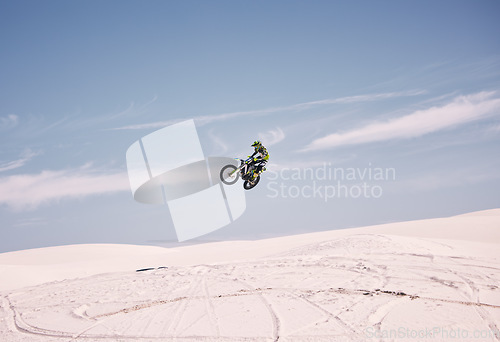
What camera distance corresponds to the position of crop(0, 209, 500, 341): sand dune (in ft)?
28.3

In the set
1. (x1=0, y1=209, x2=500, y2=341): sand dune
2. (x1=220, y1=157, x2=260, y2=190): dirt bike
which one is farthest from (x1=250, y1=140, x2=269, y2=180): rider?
(x1=0, y1=209, x2=500, y2=341): sand dune

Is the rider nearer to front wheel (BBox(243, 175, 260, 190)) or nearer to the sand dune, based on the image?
front wheel (BBox(243, 175, 260, 190))

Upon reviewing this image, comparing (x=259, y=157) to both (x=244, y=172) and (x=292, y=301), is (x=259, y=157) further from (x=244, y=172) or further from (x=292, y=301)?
(x=292, y=301)

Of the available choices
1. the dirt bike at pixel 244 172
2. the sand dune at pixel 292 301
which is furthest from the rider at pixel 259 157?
the sand dune at pixel 292 301

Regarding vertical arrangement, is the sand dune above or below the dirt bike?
below

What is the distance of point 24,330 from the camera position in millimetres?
10586

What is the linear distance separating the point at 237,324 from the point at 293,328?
5.01 feet

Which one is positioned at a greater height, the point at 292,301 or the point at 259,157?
the point at 259,157

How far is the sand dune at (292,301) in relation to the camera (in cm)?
864

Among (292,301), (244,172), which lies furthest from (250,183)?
(292,301)

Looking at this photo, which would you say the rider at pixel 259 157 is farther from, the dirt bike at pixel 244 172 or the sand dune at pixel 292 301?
the sand dune at pixel 292 301

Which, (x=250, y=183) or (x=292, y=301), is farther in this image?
(x=250, y=183)

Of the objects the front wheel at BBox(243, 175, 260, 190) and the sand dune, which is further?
the front wheel at BBox(243, 175, 260, 190)

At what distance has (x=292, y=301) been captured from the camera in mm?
10727
